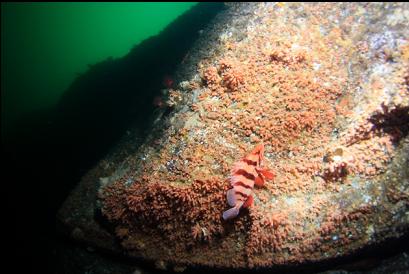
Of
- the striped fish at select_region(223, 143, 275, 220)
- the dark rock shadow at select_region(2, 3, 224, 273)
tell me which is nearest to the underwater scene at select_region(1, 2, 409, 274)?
the striped fish at select_region(223, 143, 275, 220)

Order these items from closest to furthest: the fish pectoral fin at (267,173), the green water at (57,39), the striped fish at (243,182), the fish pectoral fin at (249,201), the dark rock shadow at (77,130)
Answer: the striped fish at (243,182) < the fish pectoral fin at (249,201) < the fish pectoral fin at (267,173) < the dark rock shadow at (77,130) < the green water at (57,39)

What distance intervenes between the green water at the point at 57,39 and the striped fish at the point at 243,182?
5095 centimetres

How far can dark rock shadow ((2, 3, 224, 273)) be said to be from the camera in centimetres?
786

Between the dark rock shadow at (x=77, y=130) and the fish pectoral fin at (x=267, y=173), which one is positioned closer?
the fish pectoral fin at (x=267, y=173)

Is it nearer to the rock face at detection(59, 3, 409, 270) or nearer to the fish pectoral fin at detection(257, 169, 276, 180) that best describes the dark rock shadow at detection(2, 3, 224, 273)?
the rock face at detection(59, 3, 409, 270)

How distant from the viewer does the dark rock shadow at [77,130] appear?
7.86 meters

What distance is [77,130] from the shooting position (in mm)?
11070

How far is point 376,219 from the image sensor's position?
4.09 m

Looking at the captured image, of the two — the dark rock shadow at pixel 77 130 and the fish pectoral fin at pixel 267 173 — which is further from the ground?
the fish pectoral fin at pixel 267 173

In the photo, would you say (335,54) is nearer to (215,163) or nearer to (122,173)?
(215,163)

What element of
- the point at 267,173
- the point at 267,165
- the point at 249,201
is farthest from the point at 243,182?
the point at 267,165

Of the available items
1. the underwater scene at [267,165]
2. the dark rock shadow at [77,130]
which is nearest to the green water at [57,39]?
the dark rock shadow at [77,130]

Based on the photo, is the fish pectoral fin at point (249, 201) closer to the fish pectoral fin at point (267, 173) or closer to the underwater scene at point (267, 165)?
the underwater scene at point (267, 165)

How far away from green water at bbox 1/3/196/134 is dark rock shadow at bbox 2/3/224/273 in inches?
1576
